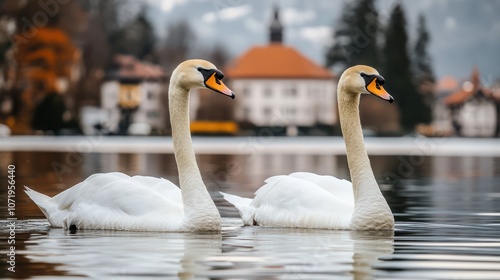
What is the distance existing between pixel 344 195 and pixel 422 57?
139 m

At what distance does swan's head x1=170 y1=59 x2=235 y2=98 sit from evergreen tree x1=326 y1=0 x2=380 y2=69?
381ft

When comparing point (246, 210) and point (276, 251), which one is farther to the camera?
point (246, 210)

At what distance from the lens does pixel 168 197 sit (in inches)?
603

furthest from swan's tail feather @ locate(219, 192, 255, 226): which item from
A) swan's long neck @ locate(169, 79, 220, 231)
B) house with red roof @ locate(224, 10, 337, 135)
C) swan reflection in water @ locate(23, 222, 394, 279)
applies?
house with red roof @ locate(224, 10, 337, 135)

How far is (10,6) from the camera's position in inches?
3925

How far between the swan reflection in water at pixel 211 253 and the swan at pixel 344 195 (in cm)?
17

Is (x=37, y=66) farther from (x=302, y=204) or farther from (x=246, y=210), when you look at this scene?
(x=302, y=204)

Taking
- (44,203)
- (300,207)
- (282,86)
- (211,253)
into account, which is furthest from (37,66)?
(211,253)

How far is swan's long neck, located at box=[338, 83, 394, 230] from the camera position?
14.6 metres

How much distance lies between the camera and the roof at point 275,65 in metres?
174

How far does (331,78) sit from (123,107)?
112 feet

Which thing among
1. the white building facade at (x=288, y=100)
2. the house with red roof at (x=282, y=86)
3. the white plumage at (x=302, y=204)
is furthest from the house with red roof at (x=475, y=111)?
the white plumage at (x=302, y=204)

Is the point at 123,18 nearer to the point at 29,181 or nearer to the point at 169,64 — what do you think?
the point at 169,64

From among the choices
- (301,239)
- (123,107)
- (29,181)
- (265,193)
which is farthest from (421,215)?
(123,107)
